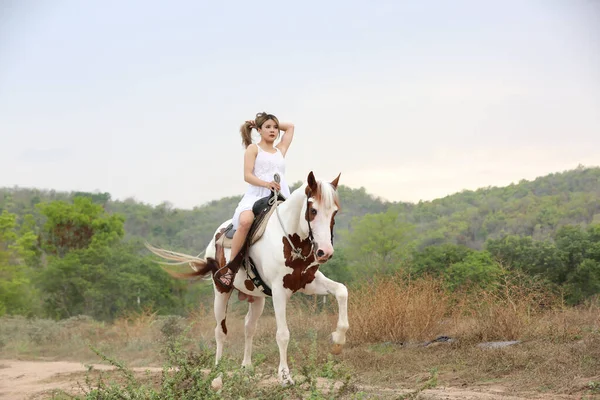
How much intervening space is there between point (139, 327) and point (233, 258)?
11.8 m

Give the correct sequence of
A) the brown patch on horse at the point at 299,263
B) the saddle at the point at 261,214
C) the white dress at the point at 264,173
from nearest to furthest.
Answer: the brown patch on horse at the point at 299,263 < the saddle at the point at 261,214 < the white dress at the point at 264,173

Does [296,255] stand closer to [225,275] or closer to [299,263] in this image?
[299,263]

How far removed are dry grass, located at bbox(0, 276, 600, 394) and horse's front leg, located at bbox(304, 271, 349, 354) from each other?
0.23 meters

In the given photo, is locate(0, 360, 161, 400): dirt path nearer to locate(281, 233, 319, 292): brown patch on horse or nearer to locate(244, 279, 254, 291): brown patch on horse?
locate(244, 279, 254, 291): brown patch on horse

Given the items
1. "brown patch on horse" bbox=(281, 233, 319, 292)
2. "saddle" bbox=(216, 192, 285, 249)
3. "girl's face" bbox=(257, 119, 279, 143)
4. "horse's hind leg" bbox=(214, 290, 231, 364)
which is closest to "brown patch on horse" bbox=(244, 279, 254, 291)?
"saddle" bbox=(216, 192, 285, 249)

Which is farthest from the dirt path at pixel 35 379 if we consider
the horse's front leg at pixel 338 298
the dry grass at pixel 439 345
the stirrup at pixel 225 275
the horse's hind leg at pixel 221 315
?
the horse's front leg at pixel 338 298

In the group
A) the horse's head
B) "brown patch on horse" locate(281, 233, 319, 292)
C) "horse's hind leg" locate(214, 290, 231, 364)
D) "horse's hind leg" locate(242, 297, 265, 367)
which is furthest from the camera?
"horse's hind leg" locate(214, 290, 231, 364)

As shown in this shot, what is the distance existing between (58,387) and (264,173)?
464 cm

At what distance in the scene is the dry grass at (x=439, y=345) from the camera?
8.00 metres

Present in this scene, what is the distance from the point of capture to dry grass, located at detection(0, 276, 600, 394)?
26.2ft

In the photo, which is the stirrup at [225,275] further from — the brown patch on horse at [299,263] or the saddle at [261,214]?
the brown patch on horse at [299,263]

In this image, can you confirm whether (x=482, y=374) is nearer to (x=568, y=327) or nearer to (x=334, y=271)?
(x=568, y=327)

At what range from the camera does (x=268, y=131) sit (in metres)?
7.44

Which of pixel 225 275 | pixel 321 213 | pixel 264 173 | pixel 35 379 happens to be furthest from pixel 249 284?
pixel 35 379
